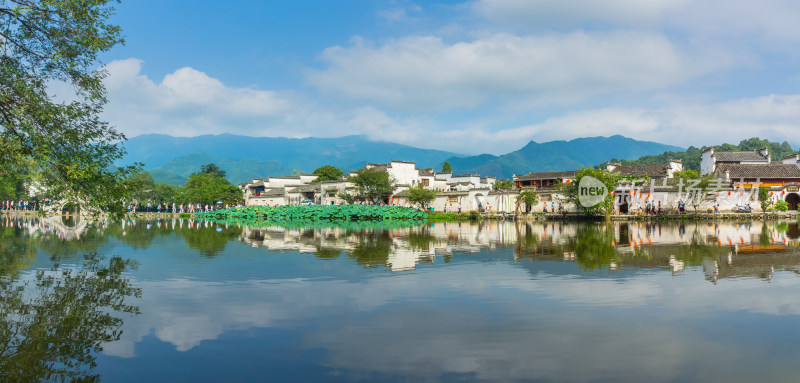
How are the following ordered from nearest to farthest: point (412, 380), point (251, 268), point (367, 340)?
point (412, 380)
point (367, 340)
point (251, 268)

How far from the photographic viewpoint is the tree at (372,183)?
4691cm

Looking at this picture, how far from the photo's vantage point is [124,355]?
5.13 meters

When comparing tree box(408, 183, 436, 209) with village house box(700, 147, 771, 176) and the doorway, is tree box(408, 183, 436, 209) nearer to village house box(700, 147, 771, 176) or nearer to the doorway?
village house box(700, 147, 771, 176)

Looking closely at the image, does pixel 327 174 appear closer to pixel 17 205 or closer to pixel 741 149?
pixel 17 205

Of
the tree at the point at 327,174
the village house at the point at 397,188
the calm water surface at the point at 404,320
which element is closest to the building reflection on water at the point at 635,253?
the calm water surface at the point at 404,320

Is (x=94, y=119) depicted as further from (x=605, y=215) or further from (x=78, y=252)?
(x=605, y=215)

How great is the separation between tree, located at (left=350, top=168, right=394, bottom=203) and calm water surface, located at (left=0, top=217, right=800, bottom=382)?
35180mm

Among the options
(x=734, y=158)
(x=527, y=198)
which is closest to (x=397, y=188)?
(x=527, y=198)

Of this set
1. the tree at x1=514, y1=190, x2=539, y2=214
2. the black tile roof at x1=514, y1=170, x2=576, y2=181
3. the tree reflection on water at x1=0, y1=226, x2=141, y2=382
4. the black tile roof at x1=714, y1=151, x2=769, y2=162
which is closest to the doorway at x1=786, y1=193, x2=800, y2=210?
the black tile roof at x1=714, y1=151, x2=769, y2=162

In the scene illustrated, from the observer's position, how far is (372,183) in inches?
1849

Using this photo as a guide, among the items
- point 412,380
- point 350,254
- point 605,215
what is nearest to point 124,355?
point 412,380

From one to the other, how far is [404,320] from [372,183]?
40835mm

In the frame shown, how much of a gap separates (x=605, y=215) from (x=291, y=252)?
2423 cm

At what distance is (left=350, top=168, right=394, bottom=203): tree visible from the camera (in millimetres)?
46906
